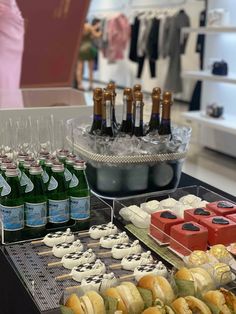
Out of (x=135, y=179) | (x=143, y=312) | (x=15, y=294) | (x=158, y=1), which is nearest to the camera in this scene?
(x=143, y=312)

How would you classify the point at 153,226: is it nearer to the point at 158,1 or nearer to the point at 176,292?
the point at 176,292

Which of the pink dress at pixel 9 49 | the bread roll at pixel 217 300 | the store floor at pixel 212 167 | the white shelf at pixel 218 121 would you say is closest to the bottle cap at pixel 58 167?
the bread roll at pixel 217 300

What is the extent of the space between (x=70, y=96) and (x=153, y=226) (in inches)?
60.6

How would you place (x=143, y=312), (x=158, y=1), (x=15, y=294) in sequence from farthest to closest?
(x=158, y=1)
(x=15, y=294)
(x=143, y=312)

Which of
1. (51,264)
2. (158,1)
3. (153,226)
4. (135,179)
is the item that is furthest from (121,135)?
(158,1)

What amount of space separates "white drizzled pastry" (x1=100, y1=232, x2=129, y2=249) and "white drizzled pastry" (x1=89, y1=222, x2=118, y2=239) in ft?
0.09

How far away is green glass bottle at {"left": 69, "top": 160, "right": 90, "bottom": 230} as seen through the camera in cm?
144

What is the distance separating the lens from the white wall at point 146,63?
8389 millimetres

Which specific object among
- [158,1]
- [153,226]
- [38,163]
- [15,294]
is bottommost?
[15,294]

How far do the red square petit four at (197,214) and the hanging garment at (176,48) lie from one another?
6504 millimetres

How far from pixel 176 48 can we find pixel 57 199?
6923mm

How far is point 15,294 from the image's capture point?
3.89 feet

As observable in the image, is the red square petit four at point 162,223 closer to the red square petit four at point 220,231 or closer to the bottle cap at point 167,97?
the red square petit four at point 220,231

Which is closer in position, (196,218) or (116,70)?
(196,218)
